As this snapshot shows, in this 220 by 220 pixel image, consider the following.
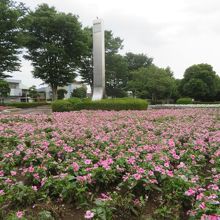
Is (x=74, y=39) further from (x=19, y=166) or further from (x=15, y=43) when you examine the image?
(x=19, y=166)

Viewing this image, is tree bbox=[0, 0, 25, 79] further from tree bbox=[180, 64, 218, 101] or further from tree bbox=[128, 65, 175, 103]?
tree bbox=[180, 64, 218, 101]

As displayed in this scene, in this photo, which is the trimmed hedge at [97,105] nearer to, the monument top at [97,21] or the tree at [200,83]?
the monument top at [97,21]

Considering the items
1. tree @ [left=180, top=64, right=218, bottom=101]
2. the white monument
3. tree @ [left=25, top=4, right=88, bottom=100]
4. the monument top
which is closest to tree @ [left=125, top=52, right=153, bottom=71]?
tree @ [left=180, top=64, right=218, bottom=101]

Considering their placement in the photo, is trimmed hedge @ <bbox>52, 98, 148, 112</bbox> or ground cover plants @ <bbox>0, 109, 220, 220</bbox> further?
trimmed hedge @ <bbox>52, 98, 148, 112</bbox>

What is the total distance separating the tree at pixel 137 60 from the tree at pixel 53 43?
17.0 m

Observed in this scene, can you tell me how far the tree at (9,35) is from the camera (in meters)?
25.6

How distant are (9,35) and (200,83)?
2398 cm

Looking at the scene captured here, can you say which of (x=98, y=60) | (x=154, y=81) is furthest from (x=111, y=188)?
(x=154, y=81)

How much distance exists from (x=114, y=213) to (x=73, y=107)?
42.7 feet

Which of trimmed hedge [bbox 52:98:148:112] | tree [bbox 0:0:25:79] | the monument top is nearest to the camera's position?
trimmed hedge [bbox 52:98:148:112]

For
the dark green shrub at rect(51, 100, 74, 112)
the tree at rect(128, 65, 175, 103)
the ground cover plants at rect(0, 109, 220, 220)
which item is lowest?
the ground cover plants at rect(0, 109, 220, 220)

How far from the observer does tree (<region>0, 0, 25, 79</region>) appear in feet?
84.0

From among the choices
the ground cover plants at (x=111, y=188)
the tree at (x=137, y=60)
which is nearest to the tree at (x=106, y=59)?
the tree at (x=137, y=60)

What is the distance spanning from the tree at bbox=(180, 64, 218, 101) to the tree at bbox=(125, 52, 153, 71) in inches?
382
